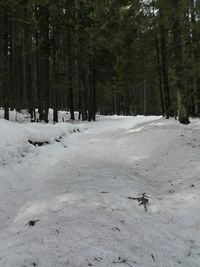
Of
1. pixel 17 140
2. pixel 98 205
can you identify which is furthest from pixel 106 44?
pixel 98 205

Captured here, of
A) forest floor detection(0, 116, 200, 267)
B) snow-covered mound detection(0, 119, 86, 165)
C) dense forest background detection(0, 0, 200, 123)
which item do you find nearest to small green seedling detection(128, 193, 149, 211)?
forest floor detection(0, 116, 200, 267)

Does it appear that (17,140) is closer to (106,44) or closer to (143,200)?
(143,200)

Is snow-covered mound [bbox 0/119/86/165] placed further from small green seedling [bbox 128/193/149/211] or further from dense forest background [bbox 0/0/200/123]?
dense forest background [bbox 0/0/200/123]

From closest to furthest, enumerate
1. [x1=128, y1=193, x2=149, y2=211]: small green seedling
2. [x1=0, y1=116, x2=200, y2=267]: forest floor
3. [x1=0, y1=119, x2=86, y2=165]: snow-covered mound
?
[x1=0, y1=116, x2=200, y2=267]: forest floor < [x1=128, y1=193, x2=149, y2=211]: small green seedling < [x1=0, y1=119, x2=86, y2=165]: snow-covered mound

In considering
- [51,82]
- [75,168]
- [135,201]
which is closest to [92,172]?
[75,168]

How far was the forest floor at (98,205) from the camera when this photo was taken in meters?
4.84

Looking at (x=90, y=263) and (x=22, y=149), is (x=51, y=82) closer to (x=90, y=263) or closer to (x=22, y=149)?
(x=22, y=149)

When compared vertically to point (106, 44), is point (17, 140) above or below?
below

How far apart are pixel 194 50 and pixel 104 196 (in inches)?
771

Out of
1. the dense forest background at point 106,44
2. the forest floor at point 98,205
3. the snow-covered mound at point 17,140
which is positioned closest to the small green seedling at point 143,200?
the forest floor at point 98,205

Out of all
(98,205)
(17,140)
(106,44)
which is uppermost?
(106,44)

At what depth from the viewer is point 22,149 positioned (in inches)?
441

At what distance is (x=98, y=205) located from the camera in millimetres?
6617

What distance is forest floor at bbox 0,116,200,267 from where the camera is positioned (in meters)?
4.84
